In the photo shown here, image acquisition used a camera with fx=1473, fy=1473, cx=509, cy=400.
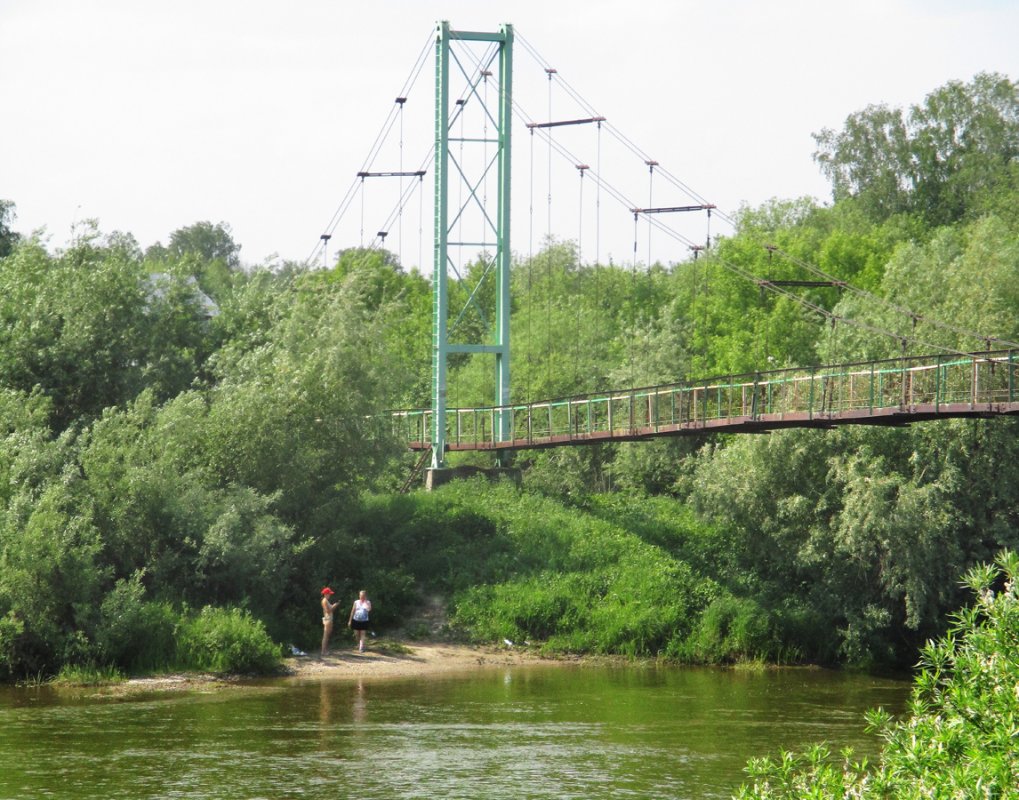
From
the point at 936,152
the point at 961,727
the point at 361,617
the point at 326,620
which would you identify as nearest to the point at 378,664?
the point at 361,617

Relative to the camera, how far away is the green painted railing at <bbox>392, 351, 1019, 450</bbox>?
25.2 m

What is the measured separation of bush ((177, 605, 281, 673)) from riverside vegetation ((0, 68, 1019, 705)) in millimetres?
49

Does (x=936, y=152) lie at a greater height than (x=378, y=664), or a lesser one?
greater

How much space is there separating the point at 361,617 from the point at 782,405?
32.8ft

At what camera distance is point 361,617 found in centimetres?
2603

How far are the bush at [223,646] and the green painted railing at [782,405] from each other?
8.29 metres

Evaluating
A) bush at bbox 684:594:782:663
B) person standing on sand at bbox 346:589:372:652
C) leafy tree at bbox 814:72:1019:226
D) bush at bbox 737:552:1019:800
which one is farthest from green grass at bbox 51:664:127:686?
leafy tree at bbox 814:72:1019:226

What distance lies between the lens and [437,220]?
33719 mm

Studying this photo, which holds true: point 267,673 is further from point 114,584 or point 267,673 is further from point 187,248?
point 187,248

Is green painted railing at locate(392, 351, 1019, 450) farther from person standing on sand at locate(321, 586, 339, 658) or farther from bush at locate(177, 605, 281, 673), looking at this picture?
bush at locate(177, 605, 281, 673)

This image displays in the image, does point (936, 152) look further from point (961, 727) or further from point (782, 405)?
point (961, 727)

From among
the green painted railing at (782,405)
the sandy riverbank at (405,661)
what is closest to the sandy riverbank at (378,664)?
the sandy riverbank at (405,661)

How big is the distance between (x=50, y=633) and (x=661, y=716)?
9.63 meters

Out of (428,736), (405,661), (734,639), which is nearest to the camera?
(428,736)
